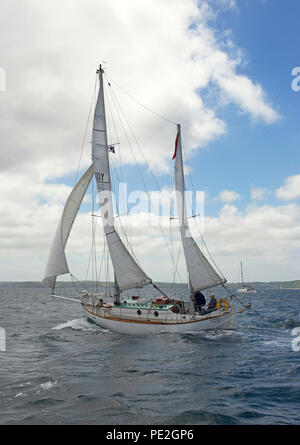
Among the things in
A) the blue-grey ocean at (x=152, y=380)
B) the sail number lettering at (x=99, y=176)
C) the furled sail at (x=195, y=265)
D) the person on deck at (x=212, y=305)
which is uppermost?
the sail number lettering at (x=99, y=176)

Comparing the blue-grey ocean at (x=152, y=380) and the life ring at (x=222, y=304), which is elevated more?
the life ring at (x=222, y=304)

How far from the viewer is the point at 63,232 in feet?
97.5

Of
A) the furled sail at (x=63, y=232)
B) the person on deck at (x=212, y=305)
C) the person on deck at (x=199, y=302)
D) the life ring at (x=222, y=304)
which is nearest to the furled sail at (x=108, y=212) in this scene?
the furled sail at (x=63, y=232)

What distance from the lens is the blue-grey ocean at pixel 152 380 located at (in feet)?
36.4

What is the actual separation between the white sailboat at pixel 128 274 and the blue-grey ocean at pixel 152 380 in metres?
1.23

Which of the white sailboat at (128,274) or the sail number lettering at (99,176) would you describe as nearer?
the white sailboat at (128,274)

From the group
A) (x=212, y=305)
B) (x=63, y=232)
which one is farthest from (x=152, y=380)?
(x=63, y=232)

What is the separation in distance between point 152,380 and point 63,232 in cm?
1788

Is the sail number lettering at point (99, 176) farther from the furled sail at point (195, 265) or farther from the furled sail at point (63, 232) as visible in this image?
the furled sail at point (195, 265)

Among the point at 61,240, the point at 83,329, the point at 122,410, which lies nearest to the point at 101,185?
the point at 61,240

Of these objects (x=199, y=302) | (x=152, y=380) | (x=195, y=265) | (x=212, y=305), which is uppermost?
(x=195, y=265)

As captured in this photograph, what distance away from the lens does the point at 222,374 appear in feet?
51.9

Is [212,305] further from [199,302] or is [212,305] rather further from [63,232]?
[63,232]

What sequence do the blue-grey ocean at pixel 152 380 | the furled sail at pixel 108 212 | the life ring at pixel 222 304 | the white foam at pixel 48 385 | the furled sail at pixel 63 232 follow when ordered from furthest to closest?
the furled sail at pixel 63 232 < the furled sail at pixel 108 212 < the life ring at pixel 222 304 < the white foam at pixel 48 385 < the blue-grey ocean at pixel 152 380
